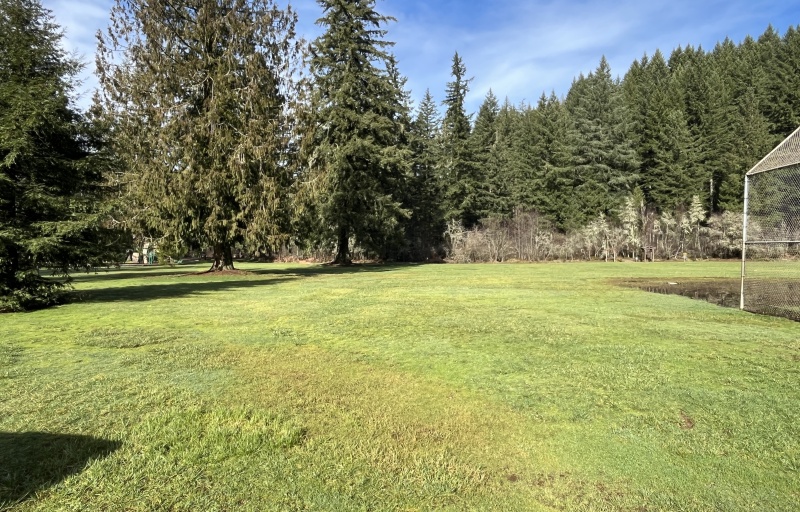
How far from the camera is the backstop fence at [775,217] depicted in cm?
1080

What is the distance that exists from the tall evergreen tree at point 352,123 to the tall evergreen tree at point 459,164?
12965 mm

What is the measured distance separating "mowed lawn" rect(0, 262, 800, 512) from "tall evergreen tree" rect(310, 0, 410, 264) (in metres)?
26.1

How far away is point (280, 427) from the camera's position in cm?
385

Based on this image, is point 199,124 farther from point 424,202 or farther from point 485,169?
point 485,169

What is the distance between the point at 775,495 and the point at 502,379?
2.71 meters

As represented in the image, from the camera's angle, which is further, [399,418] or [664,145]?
[664,145]

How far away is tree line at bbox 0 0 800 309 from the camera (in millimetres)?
11500

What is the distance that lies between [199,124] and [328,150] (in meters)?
13.7

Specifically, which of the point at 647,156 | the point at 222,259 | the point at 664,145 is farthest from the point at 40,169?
the point at 647,156

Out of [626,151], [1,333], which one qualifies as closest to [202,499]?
[1,333]

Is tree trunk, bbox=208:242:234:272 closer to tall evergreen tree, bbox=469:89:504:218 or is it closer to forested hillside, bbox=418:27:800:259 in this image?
forested hillside, bbox=418:27:800:259

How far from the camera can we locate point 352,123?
34562mm

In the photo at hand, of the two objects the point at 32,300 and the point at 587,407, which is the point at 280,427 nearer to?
the point at 587,407

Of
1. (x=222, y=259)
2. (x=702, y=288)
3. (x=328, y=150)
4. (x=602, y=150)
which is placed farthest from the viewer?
(x=602, y=150)
